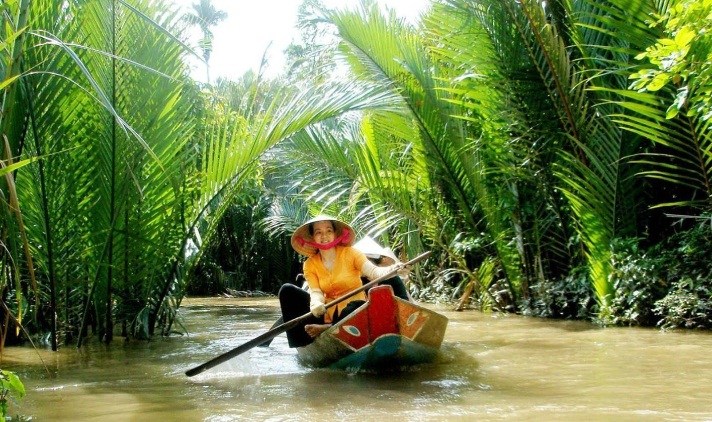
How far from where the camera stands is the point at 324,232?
18.2ft

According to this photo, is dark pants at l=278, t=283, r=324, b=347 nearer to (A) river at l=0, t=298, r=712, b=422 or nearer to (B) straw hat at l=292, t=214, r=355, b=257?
(A) river at l=0, t=298, r=712, b=422

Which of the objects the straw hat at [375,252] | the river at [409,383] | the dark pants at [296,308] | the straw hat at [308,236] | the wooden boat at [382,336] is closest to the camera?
the river at [409,383]

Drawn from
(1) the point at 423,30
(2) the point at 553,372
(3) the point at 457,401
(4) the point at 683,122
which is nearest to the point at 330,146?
(1) the point at 423,30

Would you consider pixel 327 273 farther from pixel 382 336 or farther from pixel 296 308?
pixel 382 336

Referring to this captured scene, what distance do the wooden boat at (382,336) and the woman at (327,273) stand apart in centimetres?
40

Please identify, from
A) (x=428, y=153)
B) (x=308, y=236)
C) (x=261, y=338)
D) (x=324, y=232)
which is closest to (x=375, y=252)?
(x=308, y=236)

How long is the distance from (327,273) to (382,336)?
0.96m

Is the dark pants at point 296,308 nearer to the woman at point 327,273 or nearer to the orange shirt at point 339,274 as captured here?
the woman at point 327,273

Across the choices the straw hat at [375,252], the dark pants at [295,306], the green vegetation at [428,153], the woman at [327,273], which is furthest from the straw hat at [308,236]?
the green vegetation at [428,153]

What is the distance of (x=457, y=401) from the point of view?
13.2 feet

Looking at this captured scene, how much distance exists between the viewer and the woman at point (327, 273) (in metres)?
5.50

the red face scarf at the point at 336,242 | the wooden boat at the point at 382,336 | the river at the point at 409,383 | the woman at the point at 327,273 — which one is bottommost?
the river at the point at 409,383

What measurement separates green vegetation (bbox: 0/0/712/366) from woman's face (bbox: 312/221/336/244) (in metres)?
0.88

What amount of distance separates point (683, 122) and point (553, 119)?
1.53m
